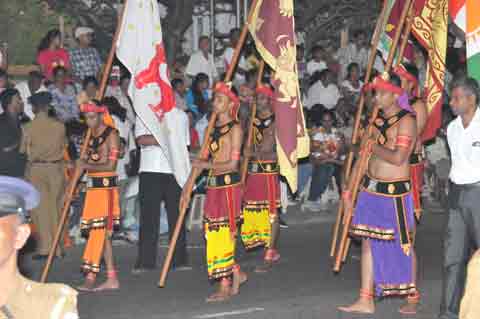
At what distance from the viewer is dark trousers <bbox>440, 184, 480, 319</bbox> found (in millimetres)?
8117

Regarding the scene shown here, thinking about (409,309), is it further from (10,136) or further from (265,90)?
(10,136)

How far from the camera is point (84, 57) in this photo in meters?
16.0

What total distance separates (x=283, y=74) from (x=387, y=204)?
74.5 inches

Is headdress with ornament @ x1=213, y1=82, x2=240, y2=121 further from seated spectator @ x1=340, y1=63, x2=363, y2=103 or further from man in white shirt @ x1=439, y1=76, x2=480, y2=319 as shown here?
seated spectator @ x1=340, y1=63, x2=363, y2=103

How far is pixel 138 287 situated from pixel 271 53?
249cm

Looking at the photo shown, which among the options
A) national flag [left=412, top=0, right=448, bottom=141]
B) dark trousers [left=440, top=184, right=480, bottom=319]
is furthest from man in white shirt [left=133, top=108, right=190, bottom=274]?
dark trousers [left=440, top=184, right=480, bottom=319]

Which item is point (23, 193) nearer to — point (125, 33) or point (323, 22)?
point (125, 33)

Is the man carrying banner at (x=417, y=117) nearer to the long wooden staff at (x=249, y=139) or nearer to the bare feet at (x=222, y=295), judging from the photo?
the long wooden staff at (x=249, y=139)

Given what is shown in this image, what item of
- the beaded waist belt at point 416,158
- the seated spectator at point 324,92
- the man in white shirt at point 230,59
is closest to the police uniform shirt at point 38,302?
the beaded waist belt at point 416,158

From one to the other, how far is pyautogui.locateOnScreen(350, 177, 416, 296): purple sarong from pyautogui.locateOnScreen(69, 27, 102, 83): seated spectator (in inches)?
308

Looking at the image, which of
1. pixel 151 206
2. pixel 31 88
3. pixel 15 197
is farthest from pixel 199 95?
pixel 15 197

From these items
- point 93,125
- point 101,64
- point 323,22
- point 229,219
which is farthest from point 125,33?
point 323,22

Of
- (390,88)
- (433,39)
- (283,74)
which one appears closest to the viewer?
(390,88)

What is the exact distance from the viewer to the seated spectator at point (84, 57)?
624 inches
